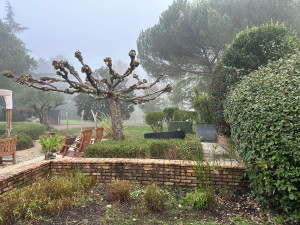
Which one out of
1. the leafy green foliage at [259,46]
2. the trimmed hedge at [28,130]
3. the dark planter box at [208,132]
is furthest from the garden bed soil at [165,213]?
the trimmed hedge at [28,130]

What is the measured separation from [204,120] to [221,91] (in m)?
2.05

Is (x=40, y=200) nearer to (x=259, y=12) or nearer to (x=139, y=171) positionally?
(x=139, y=171)

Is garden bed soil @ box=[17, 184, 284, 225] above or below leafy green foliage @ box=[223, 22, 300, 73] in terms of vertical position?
below

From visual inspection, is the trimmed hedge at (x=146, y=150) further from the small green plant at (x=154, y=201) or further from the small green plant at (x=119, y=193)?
the small green plant at (x=154, y=201)

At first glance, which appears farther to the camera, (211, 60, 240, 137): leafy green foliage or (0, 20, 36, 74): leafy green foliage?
(0, 20, 36, 74): leafy green foliage

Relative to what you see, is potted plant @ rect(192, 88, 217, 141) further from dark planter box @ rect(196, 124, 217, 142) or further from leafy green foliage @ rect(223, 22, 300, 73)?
leafy green foliage @ rect(223, 22, 300, 73)

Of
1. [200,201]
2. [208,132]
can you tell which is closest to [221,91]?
[208,132]

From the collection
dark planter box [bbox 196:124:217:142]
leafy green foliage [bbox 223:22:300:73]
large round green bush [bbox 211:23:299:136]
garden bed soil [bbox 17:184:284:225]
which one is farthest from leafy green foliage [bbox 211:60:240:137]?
garden bed soil [bbox 17:184:284:225]

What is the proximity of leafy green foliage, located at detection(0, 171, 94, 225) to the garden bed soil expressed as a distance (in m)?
0.09

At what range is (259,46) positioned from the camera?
5.96 m

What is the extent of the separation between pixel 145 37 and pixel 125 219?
53.6ft

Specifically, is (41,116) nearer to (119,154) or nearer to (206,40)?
(206,40)

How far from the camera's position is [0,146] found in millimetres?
5250

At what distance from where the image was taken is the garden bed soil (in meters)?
2.22
